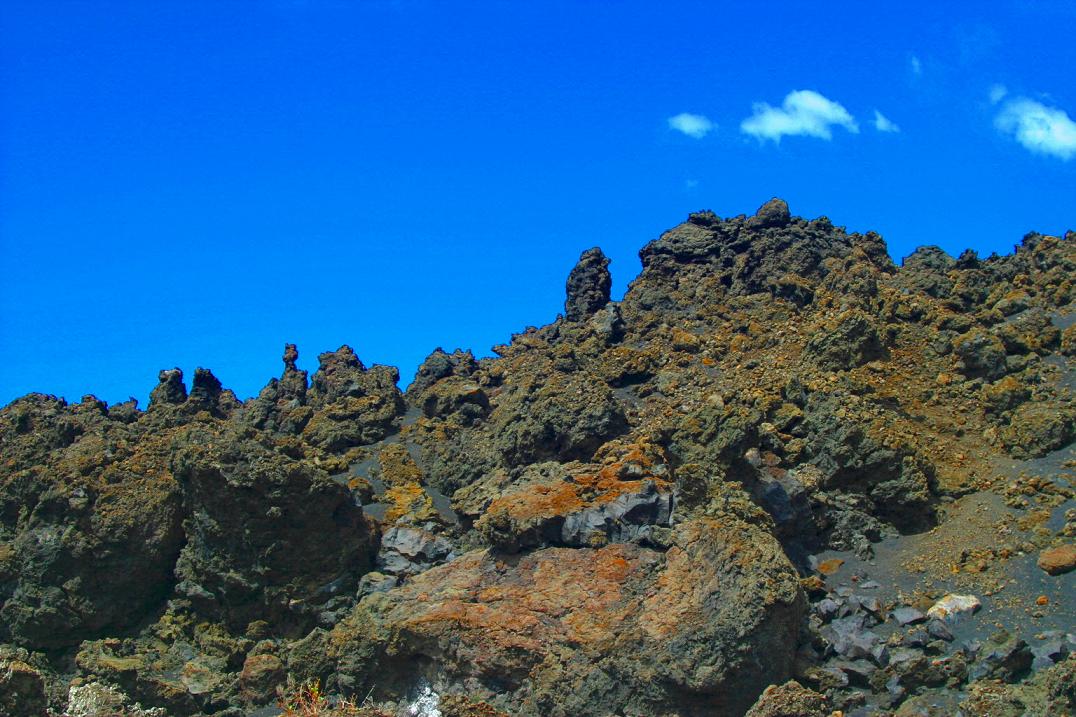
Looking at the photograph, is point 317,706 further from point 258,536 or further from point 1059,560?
point 1059,560

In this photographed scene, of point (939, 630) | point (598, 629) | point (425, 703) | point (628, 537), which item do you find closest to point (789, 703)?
point (598, 629)

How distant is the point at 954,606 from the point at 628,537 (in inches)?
352

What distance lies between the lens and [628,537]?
2903 centimetres

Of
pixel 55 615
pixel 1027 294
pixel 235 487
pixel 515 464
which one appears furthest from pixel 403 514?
pixel 1027 294

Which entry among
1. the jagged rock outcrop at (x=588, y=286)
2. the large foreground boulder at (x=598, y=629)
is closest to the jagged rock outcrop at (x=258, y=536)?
the large foreground boulder at (x=598, y=629)

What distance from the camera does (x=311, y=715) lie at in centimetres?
2542

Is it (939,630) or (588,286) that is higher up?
(588,286)

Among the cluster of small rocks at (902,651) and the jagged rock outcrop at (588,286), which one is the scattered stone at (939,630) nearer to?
the cluster of small rocks at (902,651)

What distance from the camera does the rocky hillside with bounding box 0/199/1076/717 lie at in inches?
997

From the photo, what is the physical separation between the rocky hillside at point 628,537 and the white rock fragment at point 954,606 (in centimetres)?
8

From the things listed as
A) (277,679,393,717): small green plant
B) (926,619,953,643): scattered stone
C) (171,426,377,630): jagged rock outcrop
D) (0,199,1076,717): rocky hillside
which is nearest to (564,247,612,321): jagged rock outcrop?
(0,199,1076,717): rocky hillside

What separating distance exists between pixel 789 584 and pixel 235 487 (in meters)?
18.7

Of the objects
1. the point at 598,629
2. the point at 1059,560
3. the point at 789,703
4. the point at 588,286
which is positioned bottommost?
the point at 789,703

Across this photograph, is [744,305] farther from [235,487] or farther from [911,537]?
[235,487]
